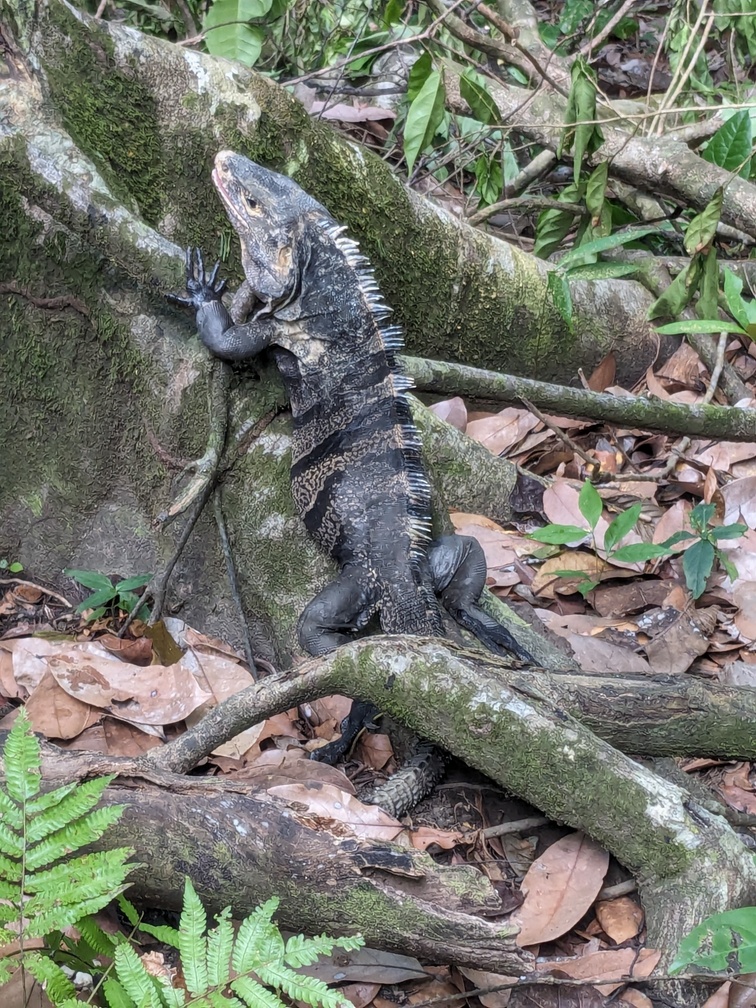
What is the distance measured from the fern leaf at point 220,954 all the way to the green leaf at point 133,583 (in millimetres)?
2027

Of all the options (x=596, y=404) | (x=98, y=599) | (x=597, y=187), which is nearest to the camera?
(x=98, y=599)

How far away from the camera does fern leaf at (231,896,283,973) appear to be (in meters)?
1.83

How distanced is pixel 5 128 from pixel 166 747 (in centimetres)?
233

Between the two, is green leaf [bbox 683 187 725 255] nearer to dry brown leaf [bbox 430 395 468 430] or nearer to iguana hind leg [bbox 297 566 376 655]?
dry brown leaf [bbox 430 395 468 430]

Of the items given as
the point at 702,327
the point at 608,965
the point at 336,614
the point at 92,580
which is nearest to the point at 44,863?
the point at 608,965

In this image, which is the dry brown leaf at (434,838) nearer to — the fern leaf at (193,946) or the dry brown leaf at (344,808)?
the dry brown leaf at (344,808)

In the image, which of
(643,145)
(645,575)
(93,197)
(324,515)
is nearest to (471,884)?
(324,515)

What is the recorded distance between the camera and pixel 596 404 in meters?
3.89

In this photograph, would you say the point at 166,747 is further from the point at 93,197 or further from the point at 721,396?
the point at 721,396

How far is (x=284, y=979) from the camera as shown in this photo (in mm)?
1805

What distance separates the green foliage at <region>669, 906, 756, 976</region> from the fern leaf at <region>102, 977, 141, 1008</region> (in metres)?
1.21

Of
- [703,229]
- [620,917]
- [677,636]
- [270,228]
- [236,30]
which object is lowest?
[677,636]

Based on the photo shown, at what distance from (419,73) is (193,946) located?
13.9 feet

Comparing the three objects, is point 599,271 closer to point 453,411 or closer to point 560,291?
point 560,291
